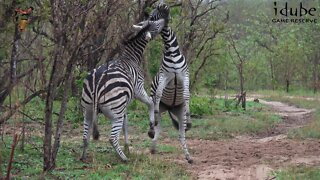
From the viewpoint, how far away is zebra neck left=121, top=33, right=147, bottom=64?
890 cm

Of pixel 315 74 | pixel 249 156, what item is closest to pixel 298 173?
pixel 249 156

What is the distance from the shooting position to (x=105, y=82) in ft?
26.1

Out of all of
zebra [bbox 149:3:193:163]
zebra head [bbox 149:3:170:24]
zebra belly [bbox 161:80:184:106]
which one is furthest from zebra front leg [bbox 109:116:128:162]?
zebra head [bbox 149:3:170:24]

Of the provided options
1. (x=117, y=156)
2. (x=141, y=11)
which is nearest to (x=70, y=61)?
(x=117, y=156)

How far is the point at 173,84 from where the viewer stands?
29.0ft

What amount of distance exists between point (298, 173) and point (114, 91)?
291 cm

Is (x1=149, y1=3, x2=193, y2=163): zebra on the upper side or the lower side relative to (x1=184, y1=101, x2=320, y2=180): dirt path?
upper

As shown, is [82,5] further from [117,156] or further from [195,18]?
[195,18]

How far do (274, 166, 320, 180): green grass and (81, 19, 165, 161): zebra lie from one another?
231 centimetres

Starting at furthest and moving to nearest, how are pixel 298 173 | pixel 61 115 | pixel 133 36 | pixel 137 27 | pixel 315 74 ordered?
pixel 315 74, pixel 133 36, pixel 137 27, pixel 298 173, pixel 61 115

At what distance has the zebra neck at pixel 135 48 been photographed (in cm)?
890

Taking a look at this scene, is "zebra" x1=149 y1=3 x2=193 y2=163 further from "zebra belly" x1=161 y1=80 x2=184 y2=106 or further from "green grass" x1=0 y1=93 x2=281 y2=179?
"green grass" x1=0 y1=93 x2=281 y2=179

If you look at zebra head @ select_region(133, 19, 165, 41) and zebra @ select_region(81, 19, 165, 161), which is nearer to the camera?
zebra @ select_region(81, 19, 165, 161)

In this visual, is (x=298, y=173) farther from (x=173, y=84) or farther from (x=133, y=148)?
(x=133, y=148)
